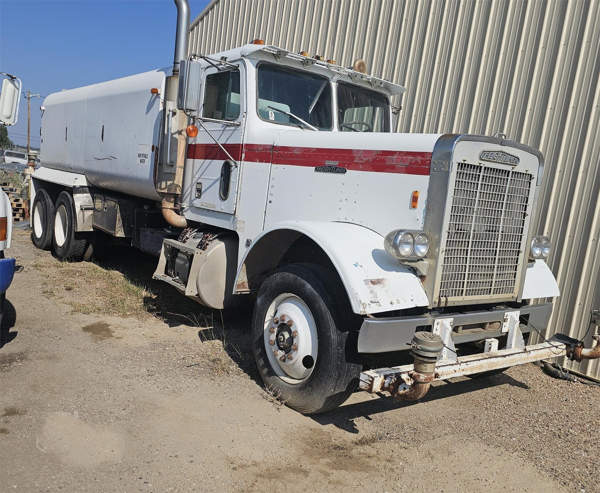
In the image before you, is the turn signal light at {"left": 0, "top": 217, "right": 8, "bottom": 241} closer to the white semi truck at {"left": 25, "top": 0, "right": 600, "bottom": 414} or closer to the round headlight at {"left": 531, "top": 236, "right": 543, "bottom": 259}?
the white semi truck at {"left": 25, "top": 0, "right": 600, "bottom": 414}

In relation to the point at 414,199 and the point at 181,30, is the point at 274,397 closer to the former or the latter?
the point at 414,199

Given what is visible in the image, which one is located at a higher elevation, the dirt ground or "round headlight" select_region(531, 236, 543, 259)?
"round headlight" select_region(531, 236, 543, 259)

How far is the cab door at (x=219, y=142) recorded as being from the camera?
17.2ft

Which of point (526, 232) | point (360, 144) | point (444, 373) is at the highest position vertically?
point (360, 144)

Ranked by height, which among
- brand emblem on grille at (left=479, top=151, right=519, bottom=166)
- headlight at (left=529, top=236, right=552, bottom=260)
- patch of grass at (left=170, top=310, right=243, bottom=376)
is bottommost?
patch of grass at (left=170, top=310, right=243, bottom=376)

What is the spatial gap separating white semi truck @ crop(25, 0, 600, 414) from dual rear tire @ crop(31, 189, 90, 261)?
2420mm

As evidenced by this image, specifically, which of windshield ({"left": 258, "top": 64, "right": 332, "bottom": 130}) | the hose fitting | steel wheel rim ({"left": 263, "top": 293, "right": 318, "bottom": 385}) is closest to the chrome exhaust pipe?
windshield ({"left": 258, "top": 64, "right": 332, "bottom": 130})

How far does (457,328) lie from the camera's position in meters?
4.15

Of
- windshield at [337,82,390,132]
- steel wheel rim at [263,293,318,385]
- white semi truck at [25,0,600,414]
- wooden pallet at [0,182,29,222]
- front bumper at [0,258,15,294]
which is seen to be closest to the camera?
white semi truck at [25,0,600,414]

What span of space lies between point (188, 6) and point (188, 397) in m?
4.16

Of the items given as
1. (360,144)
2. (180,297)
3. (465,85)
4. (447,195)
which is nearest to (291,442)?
(447,195)

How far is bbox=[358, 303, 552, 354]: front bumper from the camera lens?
11.5 ft

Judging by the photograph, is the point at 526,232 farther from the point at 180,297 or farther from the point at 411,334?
the point at 180,297

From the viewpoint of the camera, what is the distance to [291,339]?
416 centimetres
